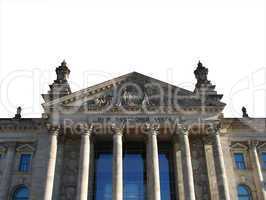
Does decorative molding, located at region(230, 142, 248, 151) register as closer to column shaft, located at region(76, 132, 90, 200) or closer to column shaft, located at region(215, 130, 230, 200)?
column shaft, located at region(215, 130, 230, 200)

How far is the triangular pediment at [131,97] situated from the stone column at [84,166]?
306 cm

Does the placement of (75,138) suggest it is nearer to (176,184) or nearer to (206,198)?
(176,184)

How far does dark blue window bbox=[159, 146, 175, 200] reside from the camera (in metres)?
34.7

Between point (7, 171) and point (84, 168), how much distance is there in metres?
8.37

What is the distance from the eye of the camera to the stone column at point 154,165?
31.4 m

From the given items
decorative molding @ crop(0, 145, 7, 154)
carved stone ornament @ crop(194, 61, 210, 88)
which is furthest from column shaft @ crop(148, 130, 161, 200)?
decorative molding @ crop(0, 145, 7, 154)

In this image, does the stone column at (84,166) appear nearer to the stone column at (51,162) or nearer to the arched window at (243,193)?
the stone column at (51,162)

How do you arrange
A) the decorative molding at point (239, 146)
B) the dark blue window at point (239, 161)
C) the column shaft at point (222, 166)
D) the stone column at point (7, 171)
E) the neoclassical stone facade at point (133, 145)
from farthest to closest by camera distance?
1. the decorative molding at point (239, 146)
2. the dark blue window at point (239, 161)
3. the stone column at point (7, 171)
4. the neoclassical stone facade at point (133, 145)
5. the column shaft at point (222, 166)

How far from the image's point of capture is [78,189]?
104 feet

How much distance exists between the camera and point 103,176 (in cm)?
3566

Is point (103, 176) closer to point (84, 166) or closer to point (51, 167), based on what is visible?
point (84, 166)

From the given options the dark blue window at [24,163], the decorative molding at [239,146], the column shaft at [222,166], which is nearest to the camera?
the column shaft at [222,166]

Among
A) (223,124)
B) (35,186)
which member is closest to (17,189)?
(35,186)

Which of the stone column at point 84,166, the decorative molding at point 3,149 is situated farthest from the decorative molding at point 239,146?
the decorative molding at point 3,149
